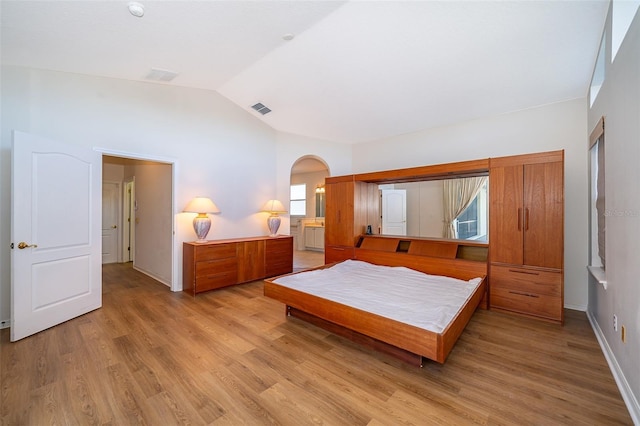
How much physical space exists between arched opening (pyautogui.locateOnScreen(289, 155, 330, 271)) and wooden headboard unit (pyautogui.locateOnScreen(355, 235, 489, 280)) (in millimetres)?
3444

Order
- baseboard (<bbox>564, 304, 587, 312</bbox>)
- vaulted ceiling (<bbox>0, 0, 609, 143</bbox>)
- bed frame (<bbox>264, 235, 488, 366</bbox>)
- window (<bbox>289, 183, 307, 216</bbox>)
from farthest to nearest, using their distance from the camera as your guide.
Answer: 1. window (<bbox>289, 183, 307, 216</bbox>)
2. baseboard (<bbox>564, 304, 587, 312</bbox>)
3. vaulted ceiling (<bbox>0, 0, 609, 143</bbox>)
4. bed frame (<bbox>264, 235, 488, 366</bbox>)

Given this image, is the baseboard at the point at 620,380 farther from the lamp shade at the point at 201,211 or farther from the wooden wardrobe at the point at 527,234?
the lamp shade at the point at 201,211

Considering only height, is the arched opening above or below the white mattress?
above

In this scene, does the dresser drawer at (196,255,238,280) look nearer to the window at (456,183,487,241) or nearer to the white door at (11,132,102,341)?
the white door at (11,132,102,341)

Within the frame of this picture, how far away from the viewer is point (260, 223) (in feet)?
17.1

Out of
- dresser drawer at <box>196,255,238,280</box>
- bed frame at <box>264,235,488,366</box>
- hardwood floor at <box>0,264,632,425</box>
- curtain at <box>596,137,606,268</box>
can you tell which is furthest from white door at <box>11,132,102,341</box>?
curtain at <box>596,137,606,268</box>

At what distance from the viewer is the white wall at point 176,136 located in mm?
2865

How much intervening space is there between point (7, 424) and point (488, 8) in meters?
4.64

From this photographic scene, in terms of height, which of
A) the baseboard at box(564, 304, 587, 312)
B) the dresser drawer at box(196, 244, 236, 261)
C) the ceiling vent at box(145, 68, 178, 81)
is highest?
the ceiling vent at box(145, 68, 178, 81)

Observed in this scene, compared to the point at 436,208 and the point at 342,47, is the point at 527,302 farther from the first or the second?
the point at 342,47

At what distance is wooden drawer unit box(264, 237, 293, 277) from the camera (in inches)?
190

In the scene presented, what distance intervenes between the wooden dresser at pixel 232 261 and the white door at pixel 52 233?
108 centimetres

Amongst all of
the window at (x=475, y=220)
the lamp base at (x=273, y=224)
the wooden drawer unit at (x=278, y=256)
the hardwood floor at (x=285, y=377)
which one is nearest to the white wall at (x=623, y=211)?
the hardwood floor at (x=285, y=377)

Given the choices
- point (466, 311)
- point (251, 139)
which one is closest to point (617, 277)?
Result: point (466, 311)
